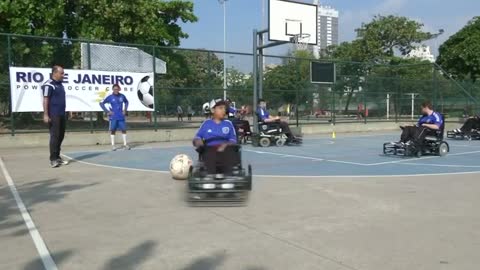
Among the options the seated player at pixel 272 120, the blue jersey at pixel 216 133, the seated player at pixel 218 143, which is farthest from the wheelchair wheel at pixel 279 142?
the blue jersey at pixel 216 133

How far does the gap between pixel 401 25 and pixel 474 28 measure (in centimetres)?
701

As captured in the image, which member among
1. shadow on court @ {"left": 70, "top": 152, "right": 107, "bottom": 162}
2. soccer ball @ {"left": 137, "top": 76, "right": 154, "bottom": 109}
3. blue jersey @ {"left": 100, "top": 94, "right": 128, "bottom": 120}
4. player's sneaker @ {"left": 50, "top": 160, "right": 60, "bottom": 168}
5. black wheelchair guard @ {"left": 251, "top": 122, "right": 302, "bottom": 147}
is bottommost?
shadow on court @ {"left": 70, "top": 152, "right": 107, "bottom": 162}

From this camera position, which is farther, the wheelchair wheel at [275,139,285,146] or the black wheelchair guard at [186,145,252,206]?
A: the wheelchair wheel at [275,139,285,146]

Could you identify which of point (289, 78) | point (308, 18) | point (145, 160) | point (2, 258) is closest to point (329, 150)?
point (145, 160)

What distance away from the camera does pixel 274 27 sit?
21344mm

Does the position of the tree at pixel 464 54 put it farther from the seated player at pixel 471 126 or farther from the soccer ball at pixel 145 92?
the soccer ball at pixel 145 92

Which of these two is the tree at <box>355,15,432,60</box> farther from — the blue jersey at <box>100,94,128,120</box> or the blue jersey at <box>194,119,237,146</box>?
the blue jersey at <box>194,119,237,146</box>

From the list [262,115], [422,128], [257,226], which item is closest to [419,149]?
[422,128]

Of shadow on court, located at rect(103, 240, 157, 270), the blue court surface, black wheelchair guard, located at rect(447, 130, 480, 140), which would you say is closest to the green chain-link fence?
the blue court surface

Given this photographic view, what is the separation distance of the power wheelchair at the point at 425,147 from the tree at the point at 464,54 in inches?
1426

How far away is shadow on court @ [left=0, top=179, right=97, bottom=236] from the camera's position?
6711mm

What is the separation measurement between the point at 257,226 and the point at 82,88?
13553 mm

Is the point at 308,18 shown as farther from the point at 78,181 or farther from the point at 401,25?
the point at 401,25

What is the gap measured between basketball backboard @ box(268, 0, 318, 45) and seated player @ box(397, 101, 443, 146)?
316 inches
